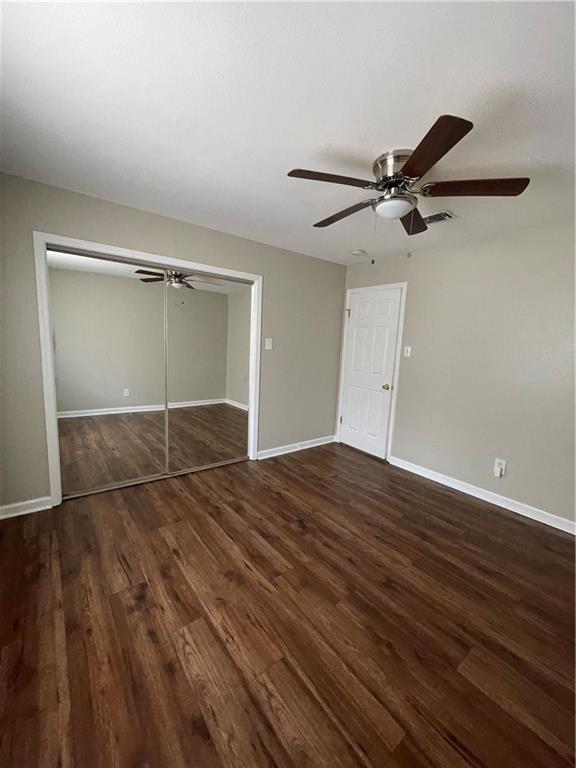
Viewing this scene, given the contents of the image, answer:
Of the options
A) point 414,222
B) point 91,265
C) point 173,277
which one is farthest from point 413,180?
point 91,265

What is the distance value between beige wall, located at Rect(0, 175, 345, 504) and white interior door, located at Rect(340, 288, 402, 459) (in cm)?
22

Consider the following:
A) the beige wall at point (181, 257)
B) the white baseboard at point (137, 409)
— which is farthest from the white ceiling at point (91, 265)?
the white baseboard at point (137, 409)

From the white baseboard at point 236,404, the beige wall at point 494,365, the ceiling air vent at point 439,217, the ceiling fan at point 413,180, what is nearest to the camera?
the ceiling fan at point 413,180

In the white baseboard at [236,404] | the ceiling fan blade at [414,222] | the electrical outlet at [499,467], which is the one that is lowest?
the electrical outlet at [499,467]

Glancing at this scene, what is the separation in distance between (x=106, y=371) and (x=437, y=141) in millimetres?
3776

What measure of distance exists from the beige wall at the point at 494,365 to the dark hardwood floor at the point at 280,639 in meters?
0.56

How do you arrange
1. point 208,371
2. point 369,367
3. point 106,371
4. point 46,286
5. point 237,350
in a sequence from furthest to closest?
point 237,350 → point 208,371 → point 369,367 → point 106,371 → point 46,286

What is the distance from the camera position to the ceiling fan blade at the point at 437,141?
42.5 inches

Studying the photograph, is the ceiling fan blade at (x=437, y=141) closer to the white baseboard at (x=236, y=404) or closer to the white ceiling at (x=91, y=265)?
the white ceiling at (x=91, y=265)

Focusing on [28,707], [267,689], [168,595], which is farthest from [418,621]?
[28,707]

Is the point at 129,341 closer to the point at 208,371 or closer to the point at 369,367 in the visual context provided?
the point at 208,371

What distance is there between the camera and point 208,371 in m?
4.40

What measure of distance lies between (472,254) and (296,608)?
3.37m

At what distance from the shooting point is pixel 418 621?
158 centimetres
